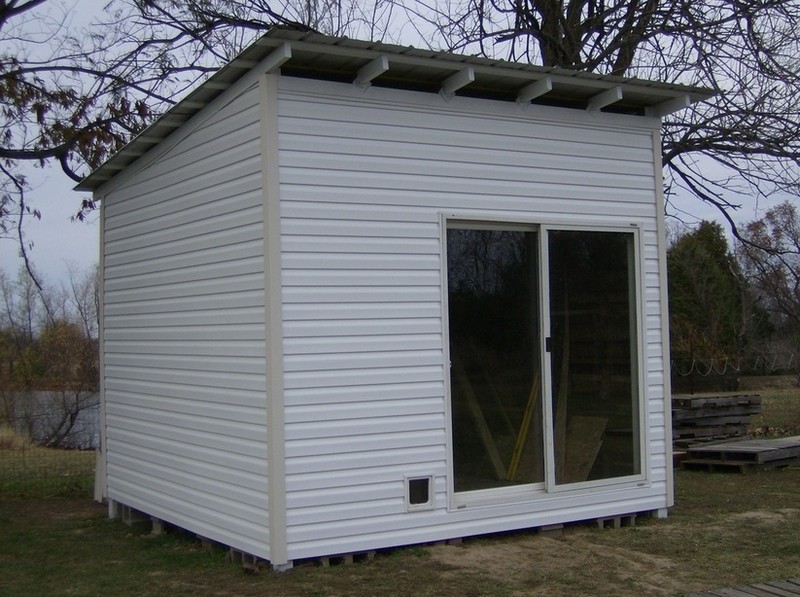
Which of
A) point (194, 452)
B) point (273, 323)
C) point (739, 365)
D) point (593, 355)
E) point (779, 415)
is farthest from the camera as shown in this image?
point (739, 365)

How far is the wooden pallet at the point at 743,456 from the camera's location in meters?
10.2

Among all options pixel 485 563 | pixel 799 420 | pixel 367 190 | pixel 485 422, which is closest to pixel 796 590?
pixel 485 563

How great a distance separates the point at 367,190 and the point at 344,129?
44 cm

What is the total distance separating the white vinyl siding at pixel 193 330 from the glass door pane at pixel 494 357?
1.46 meters

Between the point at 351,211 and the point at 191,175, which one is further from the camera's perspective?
the point at 191,175

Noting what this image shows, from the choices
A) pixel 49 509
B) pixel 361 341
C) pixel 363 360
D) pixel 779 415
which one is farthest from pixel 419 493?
pixel 779 415

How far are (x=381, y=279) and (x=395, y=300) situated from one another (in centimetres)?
18

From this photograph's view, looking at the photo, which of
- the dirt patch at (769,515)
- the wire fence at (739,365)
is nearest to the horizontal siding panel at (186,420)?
the dirt patch at (769,515)

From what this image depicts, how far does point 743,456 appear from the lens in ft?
33.6

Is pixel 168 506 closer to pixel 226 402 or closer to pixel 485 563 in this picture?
pixel 226 402

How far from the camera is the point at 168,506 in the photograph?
7.38 m

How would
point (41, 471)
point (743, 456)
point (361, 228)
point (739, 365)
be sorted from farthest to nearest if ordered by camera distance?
1. point (739, 365)
2. point (41, 471)
3. point (743, 456)
4. point (361, 228)

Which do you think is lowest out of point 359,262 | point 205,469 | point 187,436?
point 205,469

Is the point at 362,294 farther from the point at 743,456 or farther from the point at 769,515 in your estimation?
the point at 743,456
